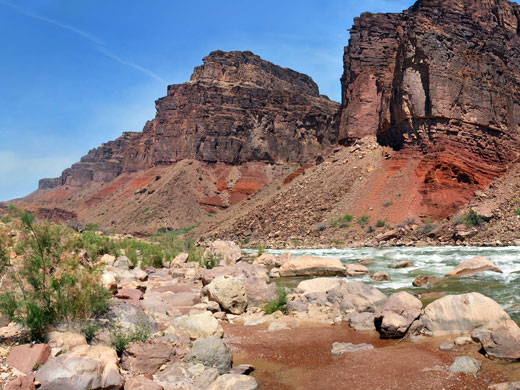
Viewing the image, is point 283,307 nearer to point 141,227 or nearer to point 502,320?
point 502,320

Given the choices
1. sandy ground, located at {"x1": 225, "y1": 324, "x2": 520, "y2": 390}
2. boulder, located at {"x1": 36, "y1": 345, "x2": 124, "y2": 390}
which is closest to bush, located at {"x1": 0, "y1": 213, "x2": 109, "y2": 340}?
boulder, located at {"x1": 36, "y1": 345, "x2": 124, "y2": 390}

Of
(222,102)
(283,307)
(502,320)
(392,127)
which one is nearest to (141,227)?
(222,102)

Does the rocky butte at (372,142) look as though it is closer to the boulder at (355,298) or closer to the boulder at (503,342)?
the boulder at (355,298)

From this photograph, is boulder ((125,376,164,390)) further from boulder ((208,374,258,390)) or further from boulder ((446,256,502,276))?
boulder ((446,256,502,276))

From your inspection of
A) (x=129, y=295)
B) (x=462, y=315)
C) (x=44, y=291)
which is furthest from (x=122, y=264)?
(x=462, y=315)

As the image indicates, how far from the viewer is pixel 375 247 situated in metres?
26.2

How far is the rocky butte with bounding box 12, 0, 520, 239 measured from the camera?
3281 cm

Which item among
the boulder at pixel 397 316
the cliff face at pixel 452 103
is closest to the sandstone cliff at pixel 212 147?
the cliff face at pixel 452 103

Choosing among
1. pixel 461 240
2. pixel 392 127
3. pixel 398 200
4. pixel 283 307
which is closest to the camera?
pixel 283 307

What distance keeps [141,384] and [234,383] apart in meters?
1.22

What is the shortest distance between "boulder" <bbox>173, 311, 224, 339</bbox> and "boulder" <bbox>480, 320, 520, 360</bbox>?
4.43 m

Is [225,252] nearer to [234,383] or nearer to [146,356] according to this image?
[146,356]

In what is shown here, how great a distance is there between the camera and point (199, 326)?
716 centimetres

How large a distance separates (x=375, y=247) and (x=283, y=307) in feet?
59.7
